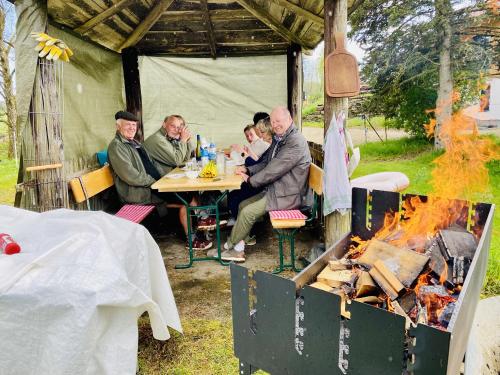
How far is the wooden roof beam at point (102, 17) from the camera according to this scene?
16.3ft

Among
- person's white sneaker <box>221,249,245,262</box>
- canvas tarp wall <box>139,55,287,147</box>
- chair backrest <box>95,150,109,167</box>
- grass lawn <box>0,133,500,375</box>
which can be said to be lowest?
grass lawn <box>0,133,500,375</box>

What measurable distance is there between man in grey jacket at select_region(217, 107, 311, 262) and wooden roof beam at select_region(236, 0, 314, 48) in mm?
2364

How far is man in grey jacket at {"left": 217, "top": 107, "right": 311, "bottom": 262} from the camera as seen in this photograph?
4.33 meters

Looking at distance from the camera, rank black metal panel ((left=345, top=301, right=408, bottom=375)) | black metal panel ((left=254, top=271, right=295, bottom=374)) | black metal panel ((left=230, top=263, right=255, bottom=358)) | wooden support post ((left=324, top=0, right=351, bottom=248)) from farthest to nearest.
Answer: wooden support post ((left=324, top=0, right=351, bottom=248)) → black metal panel ((left=230, top=263, right=255, bottom=358)) → black metal panel ((left=254, top=271, right=295, bottom=374)) → black metal panel ((left=345, top=301, right=408, bottom=375))

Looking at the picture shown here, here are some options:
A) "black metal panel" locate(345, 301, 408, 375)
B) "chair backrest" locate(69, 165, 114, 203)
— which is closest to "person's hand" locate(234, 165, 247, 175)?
"chair backrest" locate(69, 165, 114, 203)

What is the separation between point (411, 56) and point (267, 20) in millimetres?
7893

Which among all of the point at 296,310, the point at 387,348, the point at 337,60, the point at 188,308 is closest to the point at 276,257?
the point at 188,308

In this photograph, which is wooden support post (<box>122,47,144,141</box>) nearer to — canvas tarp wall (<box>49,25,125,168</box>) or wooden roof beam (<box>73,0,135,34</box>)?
canvas tarp wall (<box>49,25,125,168</box>)

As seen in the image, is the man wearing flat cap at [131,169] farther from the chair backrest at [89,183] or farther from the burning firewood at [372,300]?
the burning firewood at [372,300]

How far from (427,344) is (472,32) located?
12.3 m

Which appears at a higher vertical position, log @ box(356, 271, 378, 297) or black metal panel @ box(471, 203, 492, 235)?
black metal panel @ box(471, 203, 492, 235)

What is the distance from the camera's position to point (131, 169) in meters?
4.64

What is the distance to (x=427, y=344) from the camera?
4.74 ft

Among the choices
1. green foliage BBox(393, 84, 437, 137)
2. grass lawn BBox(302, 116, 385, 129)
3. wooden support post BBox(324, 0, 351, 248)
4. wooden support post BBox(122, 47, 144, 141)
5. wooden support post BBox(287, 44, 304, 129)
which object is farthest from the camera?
grass lawn BBox(302, 116, 385, 129)
